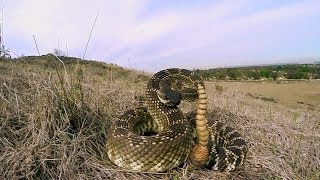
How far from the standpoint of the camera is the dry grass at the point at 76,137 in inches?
230

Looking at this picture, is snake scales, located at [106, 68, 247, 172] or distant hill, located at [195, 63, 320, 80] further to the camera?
distant hill, located at [195, 63, 320, 80]

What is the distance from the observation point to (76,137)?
6.31m

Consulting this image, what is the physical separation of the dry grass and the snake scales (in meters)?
0.16

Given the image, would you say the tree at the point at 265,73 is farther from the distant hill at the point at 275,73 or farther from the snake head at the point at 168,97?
the snake head at the point at 168,97

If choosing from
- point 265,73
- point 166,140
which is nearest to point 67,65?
point 166,140

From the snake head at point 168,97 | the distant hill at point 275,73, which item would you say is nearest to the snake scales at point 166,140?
the snake head at point 168,97

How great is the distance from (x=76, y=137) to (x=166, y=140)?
1.32 m

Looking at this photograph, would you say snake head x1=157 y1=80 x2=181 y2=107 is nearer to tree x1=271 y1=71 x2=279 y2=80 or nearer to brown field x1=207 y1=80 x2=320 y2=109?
brown field x1=207 y1=80 x2=320 y2=109

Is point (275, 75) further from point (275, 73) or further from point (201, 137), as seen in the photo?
point (201, 137)

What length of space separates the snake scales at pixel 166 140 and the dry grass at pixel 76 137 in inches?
6.2

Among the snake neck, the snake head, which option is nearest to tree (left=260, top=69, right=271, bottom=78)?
the snake head

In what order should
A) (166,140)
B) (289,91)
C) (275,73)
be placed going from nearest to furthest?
1. (166,140)
2. (289,91)
3. (275,73)

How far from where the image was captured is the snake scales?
19.4 feet

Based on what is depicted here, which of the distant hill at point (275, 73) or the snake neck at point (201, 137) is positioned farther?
the distant hill at point (275, 73)
